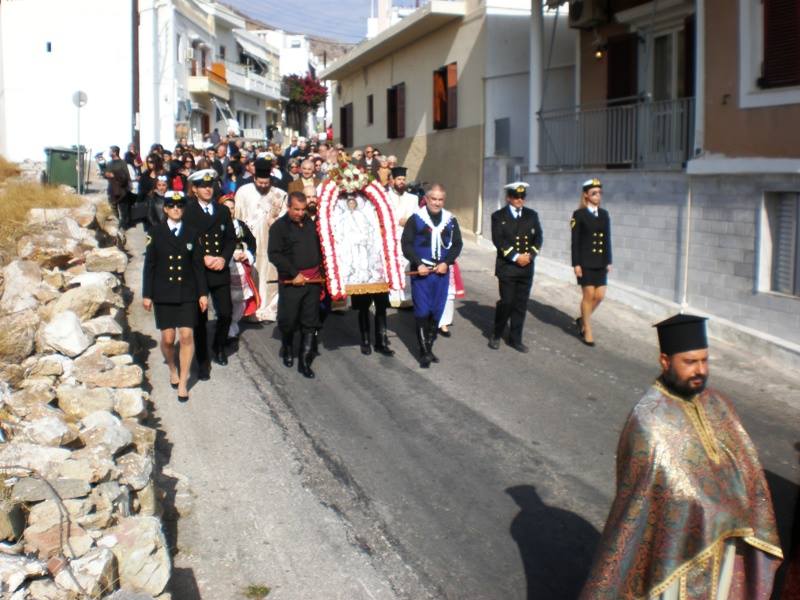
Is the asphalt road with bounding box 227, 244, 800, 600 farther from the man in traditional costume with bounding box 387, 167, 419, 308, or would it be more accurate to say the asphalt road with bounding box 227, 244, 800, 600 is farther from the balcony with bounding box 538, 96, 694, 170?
the balcony with bounding box 538, 96, 694, 170

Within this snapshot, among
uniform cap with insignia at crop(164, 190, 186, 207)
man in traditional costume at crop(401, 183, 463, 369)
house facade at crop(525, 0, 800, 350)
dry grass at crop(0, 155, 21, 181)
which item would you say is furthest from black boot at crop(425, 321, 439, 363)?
dry grass at crop(0, 155, 21, 181)

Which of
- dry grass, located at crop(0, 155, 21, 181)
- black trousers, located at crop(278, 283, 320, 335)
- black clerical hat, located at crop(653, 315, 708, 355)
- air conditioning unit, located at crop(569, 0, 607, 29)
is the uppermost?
air conditioning unit, located at crop(569, 0, 607, 29)

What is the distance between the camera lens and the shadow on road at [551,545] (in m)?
5.61

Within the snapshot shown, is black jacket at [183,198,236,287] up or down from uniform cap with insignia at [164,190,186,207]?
down

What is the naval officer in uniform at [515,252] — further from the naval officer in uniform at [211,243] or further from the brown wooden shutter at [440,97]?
the brown wooden shutter at [440,97]

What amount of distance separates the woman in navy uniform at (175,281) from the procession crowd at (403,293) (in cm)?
1

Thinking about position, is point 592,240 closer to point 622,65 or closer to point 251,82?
point 622,65

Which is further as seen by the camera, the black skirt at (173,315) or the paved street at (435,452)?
the black skirt at (173,315)

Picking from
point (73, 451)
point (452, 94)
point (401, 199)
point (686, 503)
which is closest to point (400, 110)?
point (452, 94)

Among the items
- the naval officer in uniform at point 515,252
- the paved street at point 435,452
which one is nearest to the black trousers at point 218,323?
the paved street at point 435,452

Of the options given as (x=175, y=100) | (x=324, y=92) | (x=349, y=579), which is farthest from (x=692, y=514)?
(x=324, y=92)

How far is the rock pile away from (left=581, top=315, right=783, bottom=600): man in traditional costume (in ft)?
7.62

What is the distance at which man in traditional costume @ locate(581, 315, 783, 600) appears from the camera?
156 inches

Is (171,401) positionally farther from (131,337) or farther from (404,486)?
(404,486)
